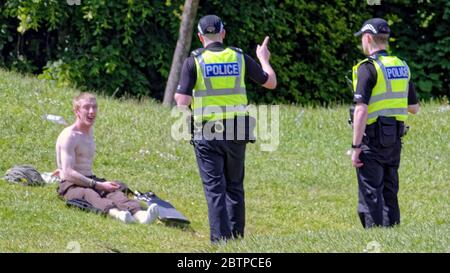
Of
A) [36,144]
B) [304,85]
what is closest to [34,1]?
[36,144]

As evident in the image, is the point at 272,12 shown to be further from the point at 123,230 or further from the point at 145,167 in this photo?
the point at 123,230

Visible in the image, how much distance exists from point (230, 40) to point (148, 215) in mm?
8065

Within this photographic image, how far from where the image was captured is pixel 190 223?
11.1 meters

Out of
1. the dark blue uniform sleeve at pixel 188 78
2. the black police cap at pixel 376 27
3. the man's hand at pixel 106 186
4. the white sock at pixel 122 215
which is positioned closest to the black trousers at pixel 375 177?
the black police cap at pixel 376 27

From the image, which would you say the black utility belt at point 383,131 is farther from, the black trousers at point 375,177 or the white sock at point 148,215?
the white sock at point 148,215

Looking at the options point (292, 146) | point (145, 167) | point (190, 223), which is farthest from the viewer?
point (292, 146)

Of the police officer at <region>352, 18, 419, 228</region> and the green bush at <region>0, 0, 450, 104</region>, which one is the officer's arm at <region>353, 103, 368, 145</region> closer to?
the police officer at <region>352, 18, 419, 228</region>

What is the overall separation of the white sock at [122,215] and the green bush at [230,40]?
22.1 feet

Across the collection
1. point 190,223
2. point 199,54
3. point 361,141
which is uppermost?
point 199,54

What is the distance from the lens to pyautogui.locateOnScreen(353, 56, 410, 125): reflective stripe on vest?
9.51m

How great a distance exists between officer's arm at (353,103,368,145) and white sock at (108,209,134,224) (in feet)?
7.84

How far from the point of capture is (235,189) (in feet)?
31.2

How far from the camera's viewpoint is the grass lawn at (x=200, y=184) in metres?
9.16
